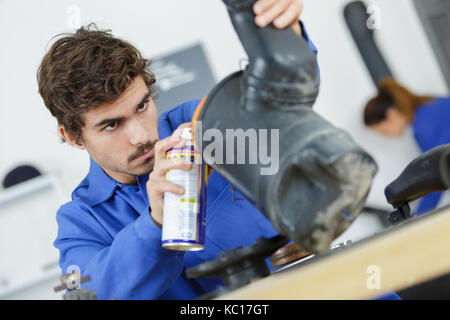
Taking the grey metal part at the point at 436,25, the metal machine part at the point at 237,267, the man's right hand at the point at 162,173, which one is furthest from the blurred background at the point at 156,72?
the metal machine part at the point at 237,267

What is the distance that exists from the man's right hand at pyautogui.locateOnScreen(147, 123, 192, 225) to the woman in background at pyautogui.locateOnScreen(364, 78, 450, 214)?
176 cm

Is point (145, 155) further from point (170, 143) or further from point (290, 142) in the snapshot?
point (290, 142)

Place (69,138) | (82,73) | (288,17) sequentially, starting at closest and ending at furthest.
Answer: (288,17) < (82,73) < (69,138)

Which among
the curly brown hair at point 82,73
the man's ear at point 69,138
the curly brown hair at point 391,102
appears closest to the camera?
the curly brown hair at point 82,73

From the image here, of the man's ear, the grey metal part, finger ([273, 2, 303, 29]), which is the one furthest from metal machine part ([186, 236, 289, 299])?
the grey metal part

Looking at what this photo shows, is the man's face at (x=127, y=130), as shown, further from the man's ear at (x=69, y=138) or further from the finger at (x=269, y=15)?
the finger at (x=269, y=15)

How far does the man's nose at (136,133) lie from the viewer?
744 millimetres

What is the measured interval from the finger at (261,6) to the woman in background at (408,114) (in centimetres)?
175

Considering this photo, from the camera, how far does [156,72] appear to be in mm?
1853

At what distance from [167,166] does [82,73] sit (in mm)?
269

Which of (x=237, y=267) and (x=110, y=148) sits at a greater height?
(x=110, y=148)

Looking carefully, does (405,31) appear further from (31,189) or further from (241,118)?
(241,118)

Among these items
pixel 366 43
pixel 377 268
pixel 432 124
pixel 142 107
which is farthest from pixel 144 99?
pixel 366 43

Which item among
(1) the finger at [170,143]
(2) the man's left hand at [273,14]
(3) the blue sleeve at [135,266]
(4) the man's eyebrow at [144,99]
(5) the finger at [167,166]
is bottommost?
(3) the blue sleeve at [135,266]
